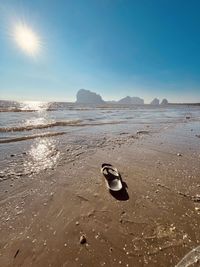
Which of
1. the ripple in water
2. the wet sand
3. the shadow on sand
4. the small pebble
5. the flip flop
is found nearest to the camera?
the wet sand

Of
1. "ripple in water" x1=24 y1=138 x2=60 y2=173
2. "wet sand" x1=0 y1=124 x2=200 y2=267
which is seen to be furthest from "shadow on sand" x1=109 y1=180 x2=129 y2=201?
"ripple in water" x1=24 y1=138 x2=60 y2=173

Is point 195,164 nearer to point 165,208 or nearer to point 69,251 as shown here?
point 165,208

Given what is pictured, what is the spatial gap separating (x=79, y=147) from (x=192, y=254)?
826 centimetres

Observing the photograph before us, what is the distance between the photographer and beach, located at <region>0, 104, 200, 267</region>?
11.3 ft

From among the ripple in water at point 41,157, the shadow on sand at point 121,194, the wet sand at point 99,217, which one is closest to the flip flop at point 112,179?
the shadow on sand at point 121,194

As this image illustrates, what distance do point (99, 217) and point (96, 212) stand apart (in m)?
0.22

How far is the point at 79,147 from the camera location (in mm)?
10984

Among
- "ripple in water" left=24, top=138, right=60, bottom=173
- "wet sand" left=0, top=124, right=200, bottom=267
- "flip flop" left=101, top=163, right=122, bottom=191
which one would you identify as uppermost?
"flip flop" left=101, top=163, right=122, bottom=191

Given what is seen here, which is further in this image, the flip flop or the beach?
the flip flop

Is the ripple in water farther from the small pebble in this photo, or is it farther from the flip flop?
the small pebble

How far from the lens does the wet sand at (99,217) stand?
3.43 m

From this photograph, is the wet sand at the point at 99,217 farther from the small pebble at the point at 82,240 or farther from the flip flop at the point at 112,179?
the flip flop at the point at 112,179

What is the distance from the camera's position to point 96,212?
15.4 feet

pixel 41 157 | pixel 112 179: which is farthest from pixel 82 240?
pixel 41 157
